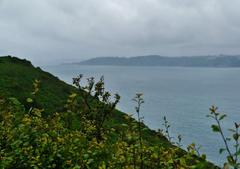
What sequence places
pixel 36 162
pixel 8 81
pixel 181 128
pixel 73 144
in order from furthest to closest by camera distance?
pixel 181 128, pixel 8 81, pixel 73 144, pixel 36 162

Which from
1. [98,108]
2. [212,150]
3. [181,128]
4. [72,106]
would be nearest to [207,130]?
[181,128]

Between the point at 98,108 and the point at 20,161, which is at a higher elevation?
the point at 98,108

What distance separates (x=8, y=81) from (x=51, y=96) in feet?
20.7

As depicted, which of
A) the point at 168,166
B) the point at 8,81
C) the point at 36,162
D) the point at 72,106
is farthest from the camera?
the point at 8,81

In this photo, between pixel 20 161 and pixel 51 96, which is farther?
pixel 51 96

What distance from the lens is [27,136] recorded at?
30.4 ft

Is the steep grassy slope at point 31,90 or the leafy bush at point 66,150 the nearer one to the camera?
the leafy bush at point 66,150

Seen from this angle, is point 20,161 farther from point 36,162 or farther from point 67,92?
point 67,92

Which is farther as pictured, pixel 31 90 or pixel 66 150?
pixel 31 90

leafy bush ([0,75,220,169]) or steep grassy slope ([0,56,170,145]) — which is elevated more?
steep grassy slope ([0,56,170,145])

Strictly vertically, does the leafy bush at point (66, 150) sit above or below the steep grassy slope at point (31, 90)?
below

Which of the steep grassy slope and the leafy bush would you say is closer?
the leafy bush

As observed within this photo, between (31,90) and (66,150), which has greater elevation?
(31,90)

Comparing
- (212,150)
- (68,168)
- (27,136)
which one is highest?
(27,136)
